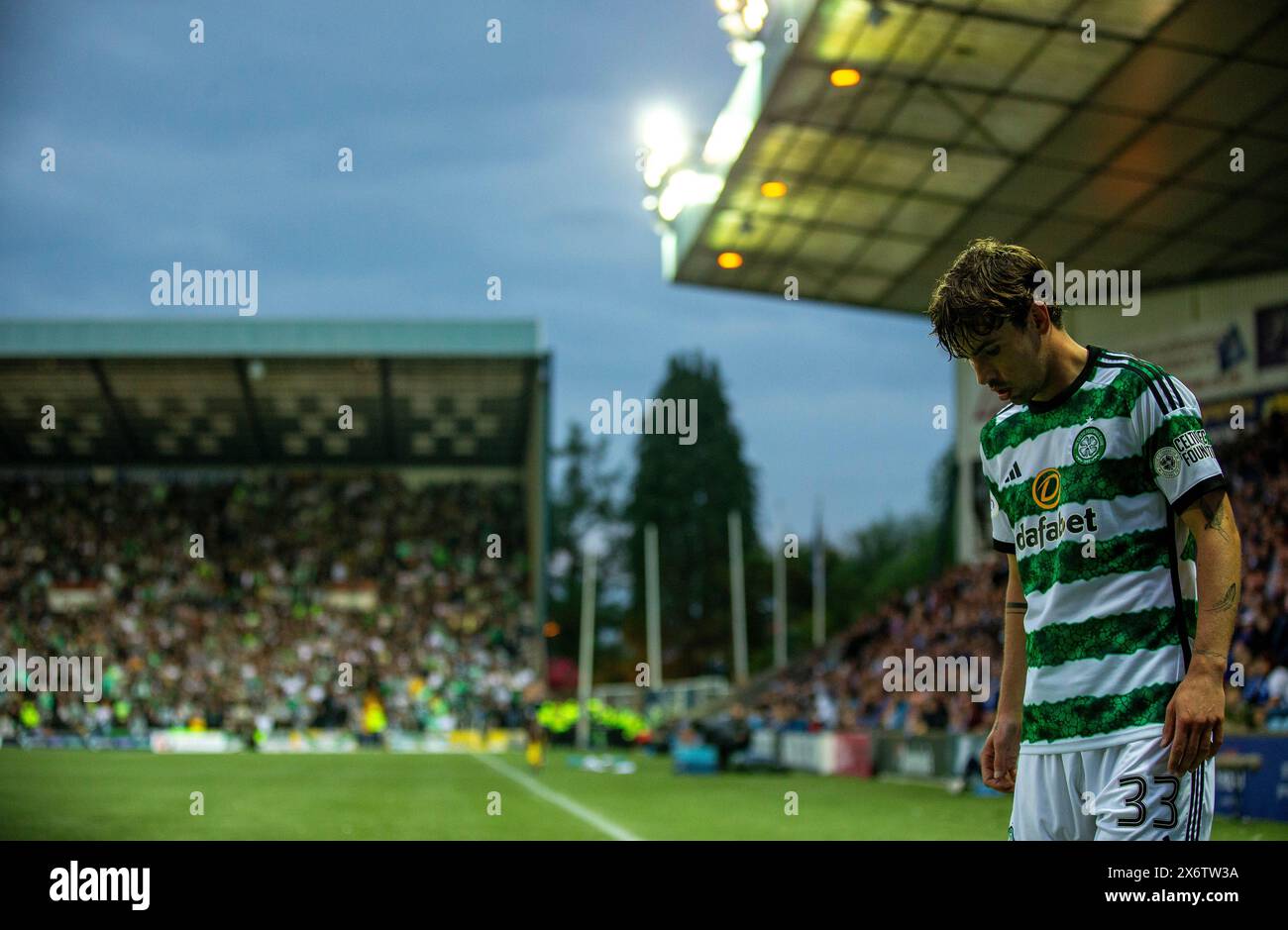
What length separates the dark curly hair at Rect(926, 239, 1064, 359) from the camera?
133 inches

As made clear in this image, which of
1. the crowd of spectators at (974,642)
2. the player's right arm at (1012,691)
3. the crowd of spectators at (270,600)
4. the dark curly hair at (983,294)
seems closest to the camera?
the dark curly hair at (983,294)

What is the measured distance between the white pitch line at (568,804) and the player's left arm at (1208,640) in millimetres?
8804

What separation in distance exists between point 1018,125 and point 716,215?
650 cm

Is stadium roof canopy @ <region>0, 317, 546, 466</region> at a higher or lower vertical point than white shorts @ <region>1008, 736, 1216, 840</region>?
higher

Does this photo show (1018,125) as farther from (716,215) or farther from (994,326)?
(994,326)

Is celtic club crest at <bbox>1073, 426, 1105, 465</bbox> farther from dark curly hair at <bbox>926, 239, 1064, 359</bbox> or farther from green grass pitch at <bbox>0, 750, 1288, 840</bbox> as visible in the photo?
green grass pitch at <bbox>0, 750, 1288, 840</bbox>

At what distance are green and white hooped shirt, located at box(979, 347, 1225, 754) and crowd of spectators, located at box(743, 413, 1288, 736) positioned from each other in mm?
12102

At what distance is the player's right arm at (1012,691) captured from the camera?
12.5 ft

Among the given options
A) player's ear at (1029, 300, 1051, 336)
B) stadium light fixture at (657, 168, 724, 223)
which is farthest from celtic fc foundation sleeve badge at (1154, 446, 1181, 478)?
stadium light fixture at (657, 168, 724, 223)

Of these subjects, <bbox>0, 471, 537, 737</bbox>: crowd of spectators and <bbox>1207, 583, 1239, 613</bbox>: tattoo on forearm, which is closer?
<bbox>1207, 583, 1239, 613</bbox>: tattoo on forearm

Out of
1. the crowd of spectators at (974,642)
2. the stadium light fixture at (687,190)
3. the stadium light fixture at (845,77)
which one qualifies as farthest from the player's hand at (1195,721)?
the stadium light fixture at (687,190)

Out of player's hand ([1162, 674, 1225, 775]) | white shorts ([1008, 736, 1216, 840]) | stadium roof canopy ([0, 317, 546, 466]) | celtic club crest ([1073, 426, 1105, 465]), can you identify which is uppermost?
stadium roof canopy ([0, 317, 546, 466])

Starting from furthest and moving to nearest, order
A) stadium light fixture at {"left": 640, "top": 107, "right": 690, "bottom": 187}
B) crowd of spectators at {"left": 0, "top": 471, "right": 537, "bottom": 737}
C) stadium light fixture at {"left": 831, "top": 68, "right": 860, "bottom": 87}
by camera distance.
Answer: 1. crowd of spectators at {"left": 0, "top": 471, "right": 537, "bottom": 737}
2. stadium light fixture at {"left": 640, "top": 107, "right": 690, "bottom": 187}
3. stadium light fixture at {"left": 831, "top": 68, "right": 860, "bottom": 87}

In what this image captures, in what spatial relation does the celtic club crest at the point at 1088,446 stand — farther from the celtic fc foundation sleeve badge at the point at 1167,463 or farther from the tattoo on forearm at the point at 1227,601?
the tattoo on forearm at the point at 1227,601
